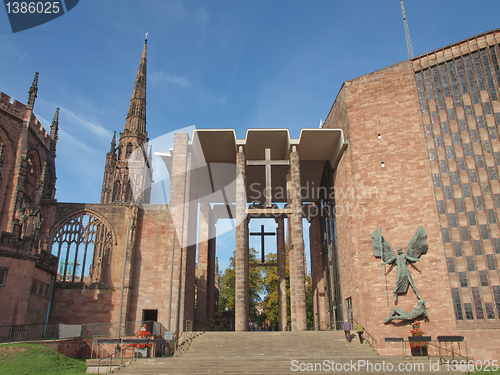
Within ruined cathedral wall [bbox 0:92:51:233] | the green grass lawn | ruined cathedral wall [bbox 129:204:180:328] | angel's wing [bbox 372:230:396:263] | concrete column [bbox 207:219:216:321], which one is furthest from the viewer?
concrete column [bbox 207:219:216:321]

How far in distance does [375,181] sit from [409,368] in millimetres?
10071

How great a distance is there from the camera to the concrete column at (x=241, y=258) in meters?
22.5

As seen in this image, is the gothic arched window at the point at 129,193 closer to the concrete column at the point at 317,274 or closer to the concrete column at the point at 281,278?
the concrete column at the point at 317,274

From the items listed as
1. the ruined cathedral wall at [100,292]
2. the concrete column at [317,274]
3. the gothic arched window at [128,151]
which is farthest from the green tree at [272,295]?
the gothic arched window at [128,151]

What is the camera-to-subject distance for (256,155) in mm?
28250

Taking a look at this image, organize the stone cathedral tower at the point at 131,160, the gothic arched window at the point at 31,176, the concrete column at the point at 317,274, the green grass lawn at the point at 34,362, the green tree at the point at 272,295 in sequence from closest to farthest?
the green grass lawn at the point at 34,362 → the gothic arched window at the point at 31,176 → the concrete column at the point at 317,274 → the green tree at the point at 272,295 → the stone cathedral tower at the point at 131,160

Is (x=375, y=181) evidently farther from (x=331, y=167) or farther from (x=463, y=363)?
(x=463, y=363)

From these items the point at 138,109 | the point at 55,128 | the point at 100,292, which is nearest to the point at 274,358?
the point at 100,292

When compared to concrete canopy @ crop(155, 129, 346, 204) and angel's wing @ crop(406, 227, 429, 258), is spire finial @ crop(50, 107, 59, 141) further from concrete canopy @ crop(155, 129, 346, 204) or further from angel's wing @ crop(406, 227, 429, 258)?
angel's wing @ crop(406, 227, 429, 258)

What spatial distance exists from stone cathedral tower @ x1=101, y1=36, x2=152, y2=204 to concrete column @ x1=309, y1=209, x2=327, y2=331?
2035cm

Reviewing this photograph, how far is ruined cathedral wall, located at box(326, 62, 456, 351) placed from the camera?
1992 centimetres

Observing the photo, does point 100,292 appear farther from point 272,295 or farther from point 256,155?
point 272,295

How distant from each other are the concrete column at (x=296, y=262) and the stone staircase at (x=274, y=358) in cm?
222

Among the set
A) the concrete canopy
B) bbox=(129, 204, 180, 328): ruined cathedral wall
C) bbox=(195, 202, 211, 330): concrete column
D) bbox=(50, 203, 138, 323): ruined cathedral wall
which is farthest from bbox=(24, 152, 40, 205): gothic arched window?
bbox=(195, 202, 211, 330): concrete column
